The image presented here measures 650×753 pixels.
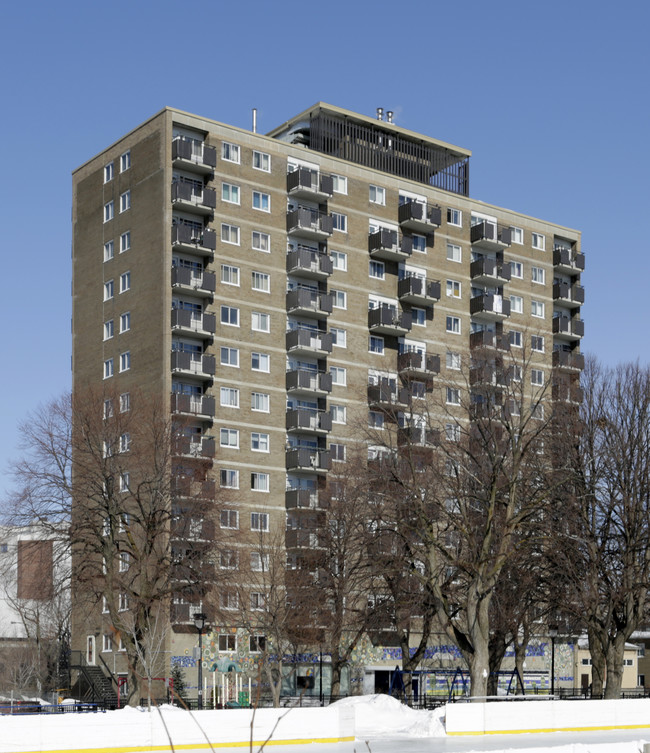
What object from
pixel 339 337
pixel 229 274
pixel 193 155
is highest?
pixel 193 155

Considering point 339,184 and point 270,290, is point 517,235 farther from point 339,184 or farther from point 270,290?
point 270,290

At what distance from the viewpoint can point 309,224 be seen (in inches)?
3438

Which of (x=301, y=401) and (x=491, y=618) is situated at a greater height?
(x=301, y=401)

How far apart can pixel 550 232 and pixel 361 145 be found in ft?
68.9

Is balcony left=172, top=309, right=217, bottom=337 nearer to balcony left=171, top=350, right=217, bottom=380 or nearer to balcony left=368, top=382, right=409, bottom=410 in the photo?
balcony left=171, top=350, right=217, bottom=380

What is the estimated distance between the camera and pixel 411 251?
3696 inches

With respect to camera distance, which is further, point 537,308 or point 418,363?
point 537,308

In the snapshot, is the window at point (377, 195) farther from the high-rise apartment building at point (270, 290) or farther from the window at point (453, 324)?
the window at point (453, 324)

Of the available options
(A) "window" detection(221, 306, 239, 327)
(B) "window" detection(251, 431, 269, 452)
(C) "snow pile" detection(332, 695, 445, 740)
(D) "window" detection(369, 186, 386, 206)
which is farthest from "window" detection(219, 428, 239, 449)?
(C) "snow pile" detection(332, 695, 445, 740)

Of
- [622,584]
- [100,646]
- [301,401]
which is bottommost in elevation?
[100,646]

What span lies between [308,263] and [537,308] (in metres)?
27.2

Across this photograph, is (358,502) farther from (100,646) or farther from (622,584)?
(100,646)

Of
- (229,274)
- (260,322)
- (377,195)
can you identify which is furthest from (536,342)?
(377,195)

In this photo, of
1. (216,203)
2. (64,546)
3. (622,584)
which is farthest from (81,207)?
(622,584)
